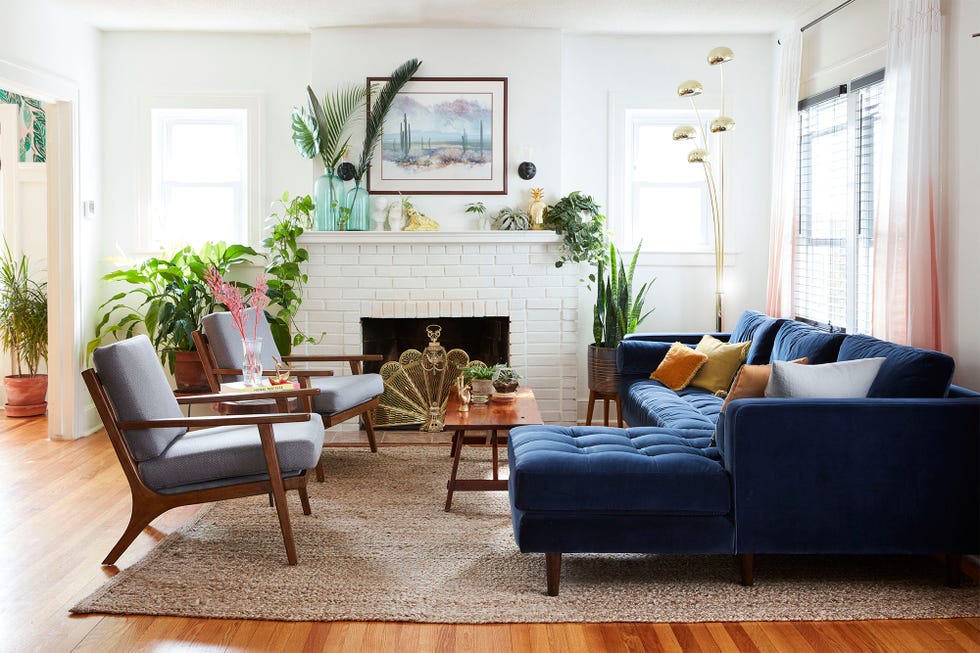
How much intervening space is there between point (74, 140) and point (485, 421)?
3.52 metres

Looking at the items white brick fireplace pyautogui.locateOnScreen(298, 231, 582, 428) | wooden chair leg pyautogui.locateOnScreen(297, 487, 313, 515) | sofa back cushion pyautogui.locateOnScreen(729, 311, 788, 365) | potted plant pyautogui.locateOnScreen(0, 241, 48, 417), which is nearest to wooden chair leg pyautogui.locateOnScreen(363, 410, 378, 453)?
white brick fireplace pyautogui.locateOnScreen(298, 231, 582, 428)

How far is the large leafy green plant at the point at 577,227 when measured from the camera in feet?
20.0

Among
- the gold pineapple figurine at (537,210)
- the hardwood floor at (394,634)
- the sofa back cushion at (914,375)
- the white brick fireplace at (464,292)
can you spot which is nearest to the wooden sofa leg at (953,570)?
the hardwood floor at (394,634)

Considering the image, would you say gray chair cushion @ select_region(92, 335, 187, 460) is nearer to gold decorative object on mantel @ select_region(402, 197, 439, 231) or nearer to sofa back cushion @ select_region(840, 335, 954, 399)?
gold decorative object on mantel @ select_region(402, 197, 439, 231)

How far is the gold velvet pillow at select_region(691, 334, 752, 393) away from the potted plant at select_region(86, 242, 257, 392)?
3156mm

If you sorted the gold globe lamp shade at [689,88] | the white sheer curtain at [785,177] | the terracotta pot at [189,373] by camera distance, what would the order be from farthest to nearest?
the terracotta pot at [189,373] < the white sheer curtain at [785,177] < the gold globe lamp shade at [689,88]

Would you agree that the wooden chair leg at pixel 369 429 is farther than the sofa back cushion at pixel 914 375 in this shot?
Yes

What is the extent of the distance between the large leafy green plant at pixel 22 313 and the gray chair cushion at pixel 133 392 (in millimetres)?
3272

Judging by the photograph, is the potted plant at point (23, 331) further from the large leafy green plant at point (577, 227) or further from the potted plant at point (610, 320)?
the potted plant at point (610, 320)

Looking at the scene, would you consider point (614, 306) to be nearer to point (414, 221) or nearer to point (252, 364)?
point (414, 221)

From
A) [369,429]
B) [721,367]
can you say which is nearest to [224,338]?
[369,429]

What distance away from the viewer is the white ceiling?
5.57m

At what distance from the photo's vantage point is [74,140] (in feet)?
19.4

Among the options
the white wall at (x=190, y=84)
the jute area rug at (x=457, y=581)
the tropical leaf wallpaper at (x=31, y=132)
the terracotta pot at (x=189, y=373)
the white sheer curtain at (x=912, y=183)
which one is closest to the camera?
the jute area rug at (x=457, y=581)
